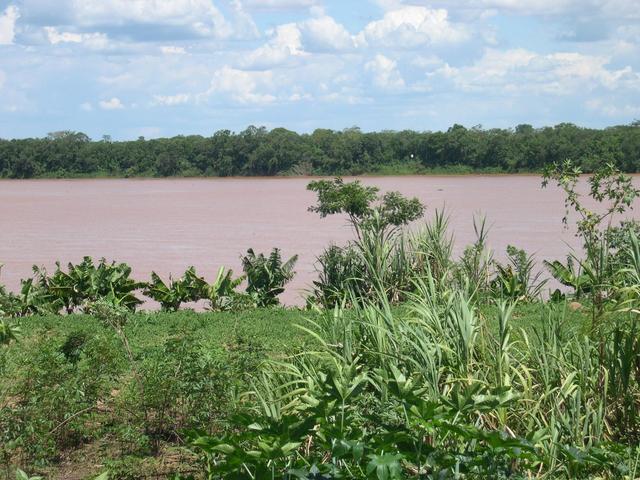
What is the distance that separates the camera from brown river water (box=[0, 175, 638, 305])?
64.2ft

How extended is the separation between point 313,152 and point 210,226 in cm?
3476

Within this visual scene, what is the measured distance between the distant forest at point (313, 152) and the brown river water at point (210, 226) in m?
5.38

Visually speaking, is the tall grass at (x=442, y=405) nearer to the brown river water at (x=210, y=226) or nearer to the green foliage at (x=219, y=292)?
the green foliage at (x=219, y=292)

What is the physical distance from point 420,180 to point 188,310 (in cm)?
4709

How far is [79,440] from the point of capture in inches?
246

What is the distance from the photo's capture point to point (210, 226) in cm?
2811

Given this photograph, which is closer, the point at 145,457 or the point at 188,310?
the point at 145,457

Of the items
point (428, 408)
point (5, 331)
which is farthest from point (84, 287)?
point (428, 408)

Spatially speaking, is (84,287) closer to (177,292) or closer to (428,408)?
(177,292)

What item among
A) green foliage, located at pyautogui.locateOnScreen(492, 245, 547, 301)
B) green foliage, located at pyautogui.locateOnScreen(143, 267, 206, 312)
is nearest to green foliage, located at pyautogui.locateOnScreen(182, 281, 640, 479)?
green foliage, located at pyautogui.locateOnScreen(492, 245, 547, 301)

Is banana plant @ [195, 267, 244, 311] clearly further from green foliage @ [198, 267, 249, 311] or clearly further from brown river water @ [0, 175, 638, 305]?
brown river water @ [0, 175, 638, 305]

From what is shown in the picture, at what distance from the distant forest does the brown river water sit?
5379mm

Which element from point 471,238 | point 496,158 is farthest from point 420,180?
point 471,238

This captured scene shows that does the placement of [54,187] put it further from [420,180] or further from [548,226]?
[548,226]
